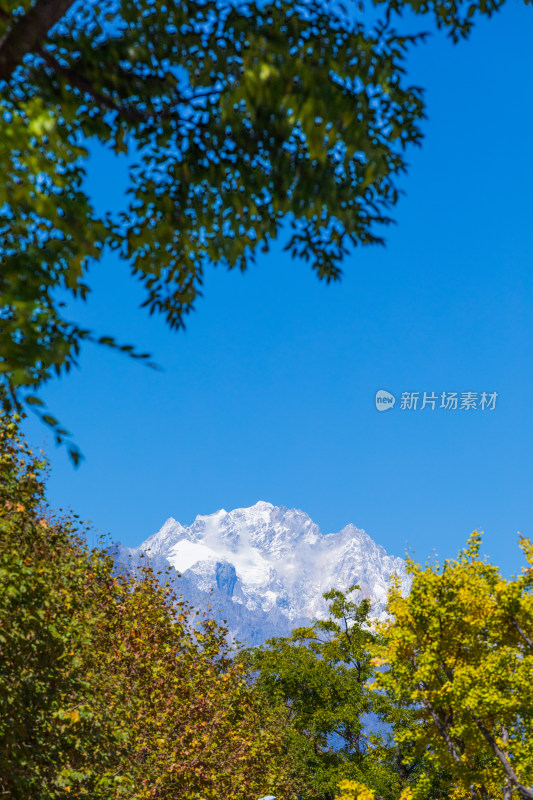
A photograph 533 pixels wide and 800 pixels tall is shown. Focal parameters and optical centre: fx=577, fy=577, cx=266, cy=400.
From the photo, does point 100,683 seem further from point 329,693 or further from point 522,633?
point 329,693

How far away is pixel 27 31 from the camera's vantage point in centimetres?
388

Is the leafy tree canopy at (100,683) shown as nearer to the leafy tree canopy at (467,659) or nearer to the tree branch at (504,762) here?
the leafy tree canopy at (467,659)

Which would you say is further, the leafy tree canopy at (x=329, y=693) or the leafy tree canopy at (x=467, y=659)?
the leafy tree canopy at (x=329, y=693)

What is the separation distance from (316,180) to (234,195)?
85 cm

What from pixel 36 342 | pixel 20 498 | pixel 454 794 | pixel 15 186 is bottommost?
pixel 454 794

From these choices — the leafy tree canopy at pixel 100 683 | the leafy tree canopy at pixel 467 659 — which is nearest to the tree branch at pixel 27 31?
the leafy tree canopy at pixel 100 683

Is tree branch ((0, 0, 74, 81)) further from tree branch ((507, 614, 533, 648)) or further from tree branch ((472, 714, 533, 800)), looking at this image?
tree branch ((472, 714, 533, 800))

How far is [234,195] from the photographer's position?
5.12 metres

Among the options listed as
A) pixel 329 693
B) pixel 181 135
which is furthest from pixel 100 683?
pixel 329 693

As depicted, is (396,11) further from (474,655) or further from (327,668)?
(327,668)

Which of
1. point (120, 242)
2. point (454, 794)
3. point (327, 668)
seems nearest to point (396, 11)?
point (120, 242)

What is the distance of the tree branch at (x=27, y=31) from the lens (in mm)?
3863

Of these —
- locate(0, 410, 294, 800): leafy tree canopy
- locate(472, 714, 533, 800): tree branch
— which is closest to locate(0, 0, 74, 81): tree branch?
locate(0, 410, 294, 800): leafy tree canopy

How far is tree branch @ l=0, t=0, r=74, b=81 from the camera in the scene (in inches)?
152
